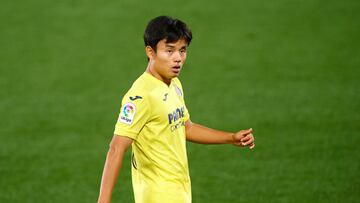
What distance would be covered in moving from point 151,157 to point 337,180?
358 cm

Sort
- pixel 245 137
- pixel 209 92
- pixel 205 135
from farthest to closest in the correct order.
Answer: pixel 209 92
pixel 205 135
pixel 245 137

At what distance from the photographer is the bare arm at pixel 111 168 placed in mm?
3775

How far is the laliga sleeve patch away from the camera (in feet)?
12.8

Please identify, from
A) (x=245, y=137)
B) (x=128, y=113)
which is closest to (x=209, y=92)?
(x=245, y=137)

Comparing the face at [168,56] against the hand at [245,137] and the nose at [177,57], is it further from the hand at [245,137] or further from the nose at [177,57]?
Result: the hand at [245,137]

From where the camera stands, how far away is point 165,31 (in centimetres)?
404

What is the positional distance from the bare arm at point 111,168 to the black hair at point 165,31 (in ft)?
1.88

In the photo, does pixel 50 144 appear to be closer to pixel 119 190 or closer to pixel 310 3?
pixel 119 190

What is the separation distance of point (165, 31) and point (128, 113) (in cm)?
50

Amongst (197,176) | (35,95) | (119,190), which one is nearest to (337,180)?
(197,176)

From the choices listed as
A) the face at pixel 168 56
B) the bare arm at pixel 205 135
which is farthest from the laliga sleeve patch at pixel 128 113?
the bare arm at pixel 205 135

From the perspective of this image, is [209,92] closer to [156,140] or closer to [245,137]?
[245,137]

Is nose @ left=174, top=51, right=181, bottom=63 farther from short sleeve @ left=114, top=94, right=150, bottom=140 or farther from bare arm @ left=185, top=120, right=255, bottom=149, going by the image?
bare arm @ left=185, top=120, right=255, bottom=149

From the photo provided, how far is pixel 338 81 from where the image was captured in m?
10.1
